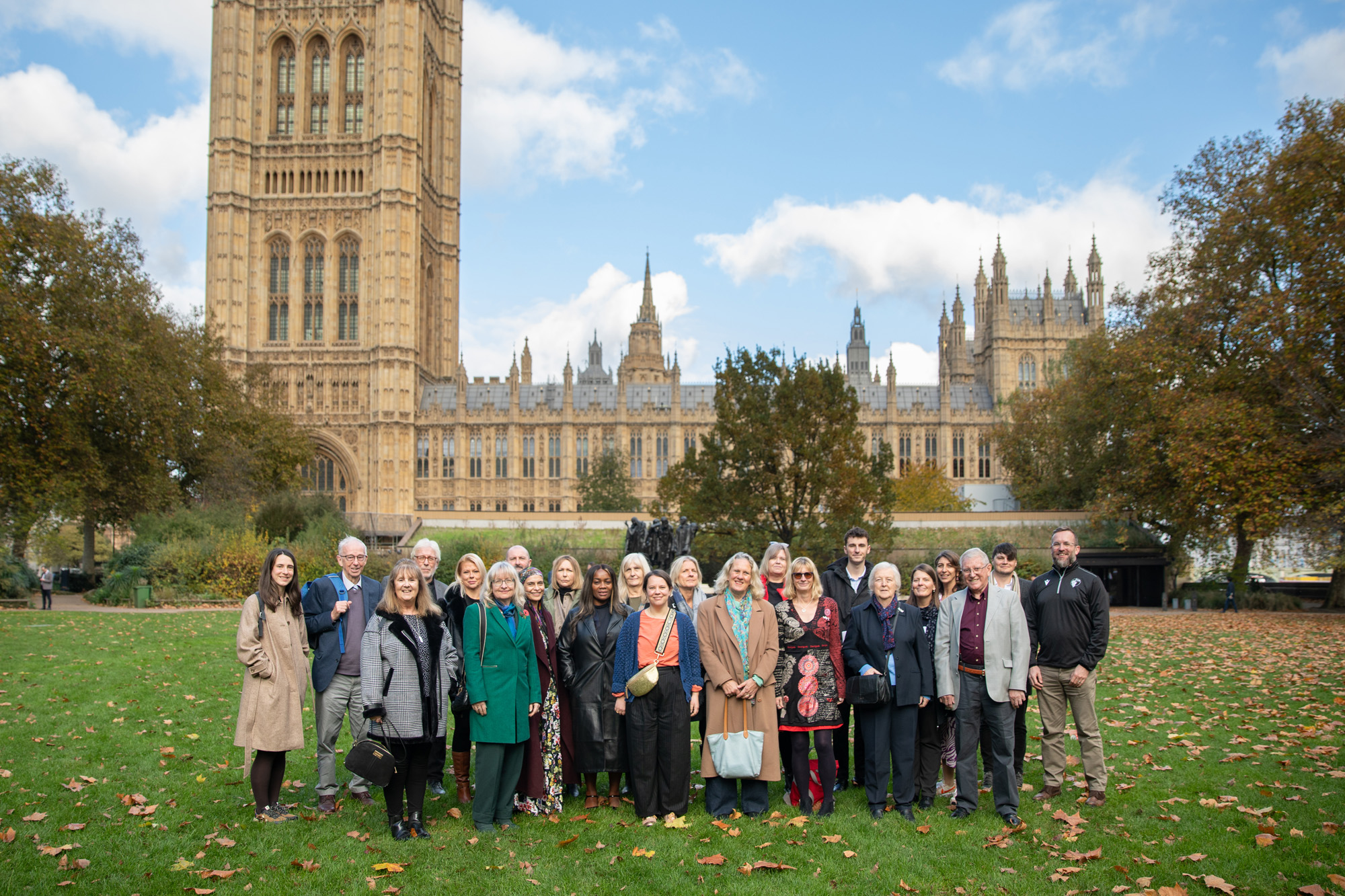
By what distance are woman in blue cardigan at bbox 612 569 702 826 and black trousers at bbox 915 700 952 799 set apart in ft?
5.31

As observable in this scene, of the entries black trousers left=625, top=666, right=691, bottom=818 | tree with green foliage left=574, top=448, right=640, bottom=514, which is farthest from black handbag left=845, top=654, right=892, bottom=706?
tree with green foliage left=574, top=448, right=640, bottom=514

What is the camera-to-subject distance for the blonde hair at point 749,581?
21.4ft

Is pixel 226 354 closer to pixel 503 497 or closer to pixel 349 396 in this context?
pixel 349 396

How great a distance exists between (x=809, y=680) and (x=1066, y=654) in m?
1.83

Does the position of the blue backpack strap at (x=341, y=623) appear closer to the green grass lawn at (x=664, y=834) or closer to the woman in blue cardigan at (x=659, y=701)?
the green grass lawn at (x=664, y=834)

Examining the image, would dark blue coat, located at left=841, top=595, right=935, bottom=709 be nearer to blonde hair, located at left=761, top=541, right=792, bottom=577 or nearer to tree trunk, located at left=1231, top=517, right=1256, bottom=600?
blonde hair, located at left=761, top=541, right=792, bottom=577

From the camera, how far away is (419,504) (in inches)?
2052

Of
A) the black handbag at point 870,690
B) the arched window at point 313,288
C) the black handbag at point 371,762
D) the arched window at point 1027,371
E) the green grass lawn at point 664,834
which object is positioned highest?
the arched window at point 313,288

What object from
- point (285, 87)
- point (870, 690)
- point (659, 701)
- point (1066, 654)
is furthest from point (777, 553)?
point (285, 87)

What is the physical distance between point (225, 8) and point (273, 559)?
57.3m

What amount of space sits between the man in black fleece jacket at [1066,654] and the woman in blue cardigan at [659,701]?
2.41 m

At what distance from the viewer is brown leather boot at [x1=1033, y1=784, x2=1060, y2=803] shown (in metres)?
6.78

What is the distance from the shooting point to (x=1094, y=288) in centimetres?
5769

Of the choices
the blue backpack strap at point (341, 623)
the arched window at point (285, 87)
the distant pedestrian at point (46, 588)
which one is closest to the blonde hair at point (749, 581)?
the blue backpack strap at point (341, 623)
